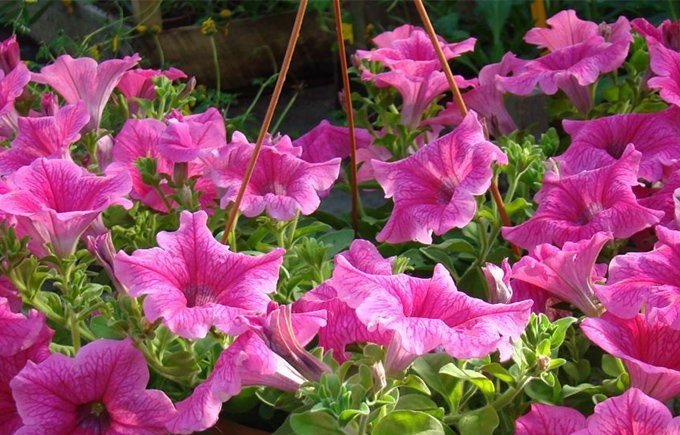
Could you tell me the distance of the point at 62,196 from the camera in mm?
1065

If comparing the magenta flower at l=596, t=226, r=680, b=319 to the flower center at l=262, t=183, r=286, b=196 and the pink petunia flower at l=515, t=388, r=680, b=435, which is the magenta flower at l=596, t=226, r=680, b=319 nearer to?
the pink petunia flower at l=515, t=388, r=680, b=435

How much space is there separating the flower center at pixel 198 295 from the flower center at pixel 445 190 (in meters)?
0.29

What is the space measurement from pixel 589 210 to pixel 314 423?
430 mm

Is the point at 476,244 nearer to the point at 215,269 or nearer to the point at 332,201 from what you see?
the point at 215,269

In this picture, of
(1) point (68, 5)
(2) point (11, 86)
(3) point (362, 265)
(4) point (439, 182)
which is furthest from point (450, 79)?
(1) point (68, 5)

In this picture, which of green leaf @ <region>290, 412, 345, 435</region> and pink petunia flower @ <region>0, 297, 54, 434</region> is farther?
pink petunia flower @ <region>0, 297, 54, 434</region>

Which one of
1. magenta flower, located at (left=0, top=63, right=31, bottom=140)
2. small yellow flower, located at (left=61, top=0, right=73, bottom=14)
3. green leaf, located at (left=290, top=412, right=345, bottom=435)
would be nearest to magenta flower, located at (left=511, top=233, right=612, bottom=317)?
green leaf, located at (left=290, top=412, right=345, bottom=435)

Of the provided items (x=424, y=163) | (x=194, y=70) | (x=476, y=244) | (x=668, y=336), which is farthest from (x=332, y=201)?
(x=668, y=336)

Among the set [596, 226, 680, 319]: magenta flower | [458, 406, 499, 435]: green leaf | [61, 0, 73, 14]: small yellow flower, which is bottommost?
[61, 0, 73, 14]: small yellow flower

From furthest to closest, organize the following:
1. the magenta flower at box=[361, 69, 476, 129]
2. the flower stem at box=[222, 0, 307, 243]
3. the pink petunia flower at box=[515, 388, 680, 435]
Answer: the magenta flower at box=[361, 69, 476, 129]
the flower stem at box=[222, 0, 307, 243]
the pink petunia flower at box=[515, 388, 680, 435]

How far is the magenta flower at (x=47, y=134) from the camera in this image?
1.23 m

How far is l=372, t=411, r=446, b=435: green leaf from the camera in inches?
33.0

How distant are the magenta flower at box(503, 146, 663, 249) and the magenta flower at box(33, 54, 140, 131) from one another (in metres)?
0.61

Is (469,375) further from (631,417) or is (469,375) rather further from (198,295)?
(198,295)
